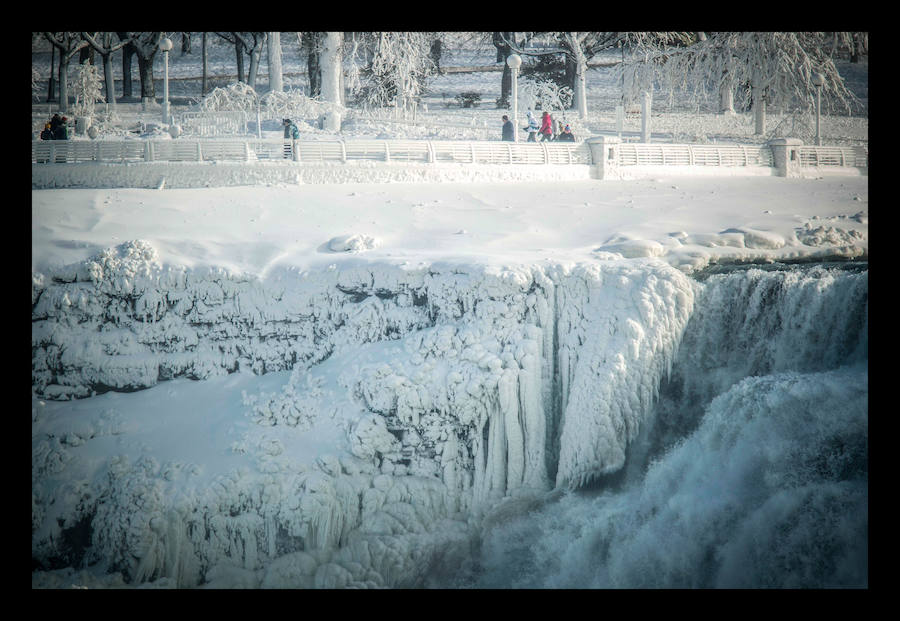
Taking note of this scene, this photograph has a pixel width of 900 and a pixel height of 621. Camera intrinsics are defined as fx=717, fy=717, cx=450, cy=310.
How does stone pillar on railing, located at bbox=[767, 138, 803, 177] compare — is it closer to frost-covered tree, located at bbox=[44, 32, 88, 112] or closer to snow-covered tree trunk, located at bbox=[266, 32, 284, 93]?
snow-covered tree trunk, located at bbox=[266, 32, 284, 93]

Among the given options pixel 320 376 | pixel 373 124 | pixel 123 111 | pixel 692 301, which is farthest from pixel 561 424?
pixel 123 111

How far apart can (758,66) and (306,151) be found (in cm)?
1324

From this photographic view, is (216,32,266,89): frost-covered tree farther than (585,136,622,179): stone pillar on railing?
Yes

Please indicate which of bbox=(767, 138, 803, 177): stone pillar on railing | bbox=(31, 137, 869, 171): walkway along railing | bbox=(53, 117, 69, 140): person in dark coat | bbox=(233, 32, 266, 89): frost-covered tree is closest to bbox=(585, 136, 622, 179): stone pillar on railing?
bbox=(31, 137, 869, 171): walkway along railing

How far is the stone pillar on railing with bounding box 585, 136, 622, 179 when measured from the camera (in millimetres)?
14461

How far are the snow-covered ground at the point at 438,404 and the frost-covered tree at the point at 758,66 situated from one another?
10268 millimetres

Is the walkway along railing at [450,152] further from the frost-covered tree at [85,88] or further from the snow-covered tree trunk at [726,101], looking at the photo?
the frost-covered tree at [85,88]

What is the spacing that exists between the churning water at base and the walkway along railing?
6589 mm

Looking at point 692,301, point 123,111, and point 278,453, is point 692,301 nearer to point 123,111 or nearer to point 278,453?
point 278,453

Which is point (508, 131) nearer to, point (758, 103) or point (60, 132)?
point (758, 103)

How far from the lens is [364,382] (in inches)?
349

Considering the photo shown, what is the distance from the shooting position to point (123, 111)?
23.2 metres

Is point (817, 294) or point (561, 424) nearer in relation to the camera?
point (817, 294)
